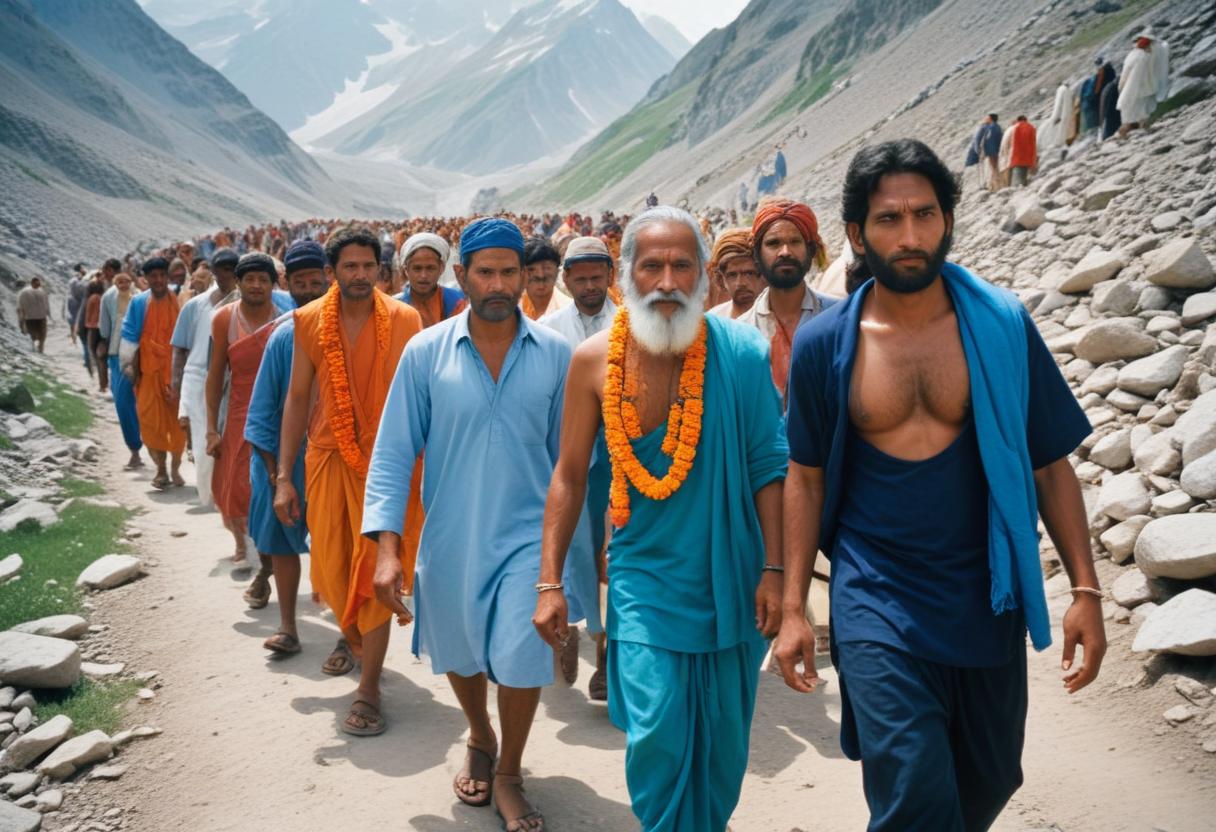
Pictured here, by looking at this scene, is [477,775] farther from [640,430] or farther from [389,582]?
[640,430]

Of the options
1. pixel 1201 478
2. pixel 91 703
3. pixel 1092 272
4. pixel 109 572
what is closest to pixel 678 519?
pixel 91 703

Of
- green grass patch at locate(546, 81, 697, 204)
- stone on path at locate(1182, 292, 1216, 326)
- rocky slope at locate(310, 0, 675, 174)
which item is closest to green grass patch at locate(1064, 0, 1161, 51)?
stone on path at locate(1182, 292, 1216, 326)

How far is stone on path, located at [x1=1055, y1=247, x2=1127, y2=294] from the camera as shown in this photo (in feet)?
27.5

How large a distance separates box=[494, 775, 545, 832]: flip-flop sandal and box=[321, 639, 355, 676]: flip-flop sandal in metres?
1.65

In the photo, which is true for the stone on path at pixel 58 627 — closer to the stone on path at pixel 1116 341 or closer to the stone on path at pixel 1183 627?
the stone on path at pixel 1183 627

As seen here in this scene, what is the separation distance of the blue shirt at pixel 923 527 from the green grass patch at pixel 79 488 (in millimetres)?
7517

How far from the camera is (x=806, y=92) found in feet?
189

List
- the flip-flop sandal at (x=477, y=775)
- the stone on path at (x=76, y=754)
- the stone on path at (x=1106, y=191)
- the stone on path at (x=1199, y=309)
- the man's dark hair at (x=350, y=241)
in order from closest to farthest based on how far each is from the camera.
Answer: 1. the flip-flop sandal at (x=477, y=775)
2. the stone on path at (x=76, y=754)
3. the man's dark hair at (x=350, y=241)
4. the stone on path at (x=1199, y=309)
5. the stone on path at (x=1106, y=191)

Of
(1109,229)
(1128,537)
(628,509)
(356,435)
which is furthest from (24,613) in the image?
(1109,229)

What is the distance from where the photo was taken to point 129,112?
66125mm

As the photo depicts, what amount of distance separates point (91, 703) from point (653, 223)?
344 cm

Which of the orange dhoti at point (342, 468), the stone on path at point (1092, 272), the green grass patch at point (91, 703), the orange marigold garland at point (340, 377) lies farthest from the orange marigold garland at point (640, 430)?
the stone on path at point (1092, 272)

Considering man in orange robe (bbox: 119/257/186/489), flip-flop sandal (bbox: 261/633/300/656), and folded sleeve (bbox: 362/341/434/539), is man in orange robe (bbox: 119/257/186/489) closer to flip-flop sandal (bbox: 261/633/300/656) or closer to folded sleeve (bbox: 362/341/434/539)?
flip-flop sandal (bbox: 261/633/300/656)

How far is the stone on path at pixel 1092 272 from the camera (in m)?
8.38
